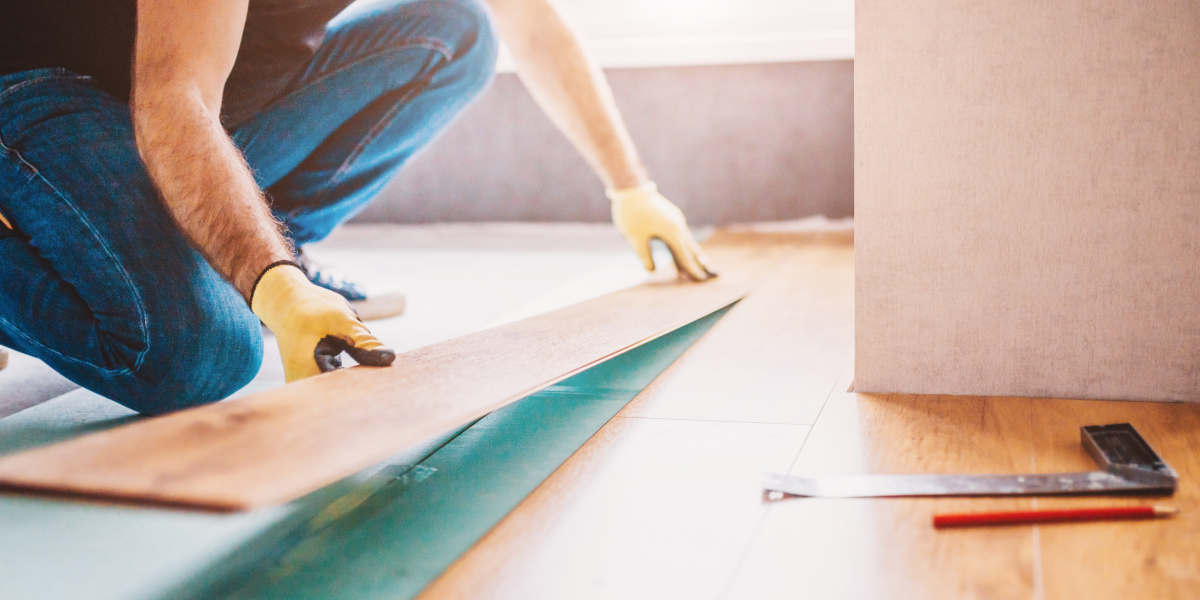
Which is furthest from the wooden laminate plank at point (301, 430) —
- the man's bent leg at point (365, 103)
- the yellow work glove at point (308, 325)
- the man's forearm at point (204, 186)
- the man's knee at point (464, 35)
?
the man's knee at point (464, 35)

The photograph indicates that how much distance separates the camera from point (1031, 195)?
1.03 metres

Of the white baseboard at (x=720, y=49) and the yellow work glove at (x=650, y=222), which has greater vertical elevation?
the white baseboard at (x=720, y=49)

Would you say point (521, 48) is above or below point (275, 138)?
above

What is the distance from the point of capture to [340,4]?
1.61 metres

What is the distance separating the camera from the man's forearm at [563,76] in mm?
1667

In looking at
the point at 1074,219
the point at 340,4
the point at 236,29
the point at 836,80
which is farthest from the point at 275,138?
the point at 836,80

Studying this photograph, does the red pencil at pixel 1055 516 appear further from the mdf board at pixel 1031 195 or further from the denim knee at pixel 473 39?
the denim knee at pixel 473 39

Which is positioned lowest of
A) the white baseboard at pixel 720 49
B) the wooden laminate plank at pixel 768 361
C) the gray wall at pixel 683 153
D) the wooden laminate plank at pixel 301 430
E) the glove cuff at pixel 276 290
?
the wooden laminate plank at pixel 768 361

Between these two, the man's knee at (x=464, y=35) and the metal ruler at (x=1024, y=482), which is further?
the man's knee at (x=464, y=35)

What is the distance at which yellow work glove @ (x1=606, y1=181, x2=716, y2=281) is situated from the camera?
5.72ft

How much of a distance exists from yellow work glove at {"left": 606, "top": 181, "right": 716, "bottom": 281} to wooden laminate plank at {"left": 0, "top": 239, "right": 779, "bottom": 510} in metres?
0.51

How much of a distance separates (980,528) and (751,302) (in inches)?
39.2

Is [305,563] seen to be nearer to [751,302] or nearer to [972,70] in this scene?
[972,70]

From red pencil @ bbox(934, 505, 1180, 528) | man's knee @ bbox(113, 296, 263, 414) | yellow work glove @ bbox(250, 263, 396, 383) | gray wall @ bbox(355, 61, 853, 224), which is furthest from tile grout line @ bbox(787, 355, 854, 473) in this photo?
gray wall @ bbox(355, 61, 853, 224)
